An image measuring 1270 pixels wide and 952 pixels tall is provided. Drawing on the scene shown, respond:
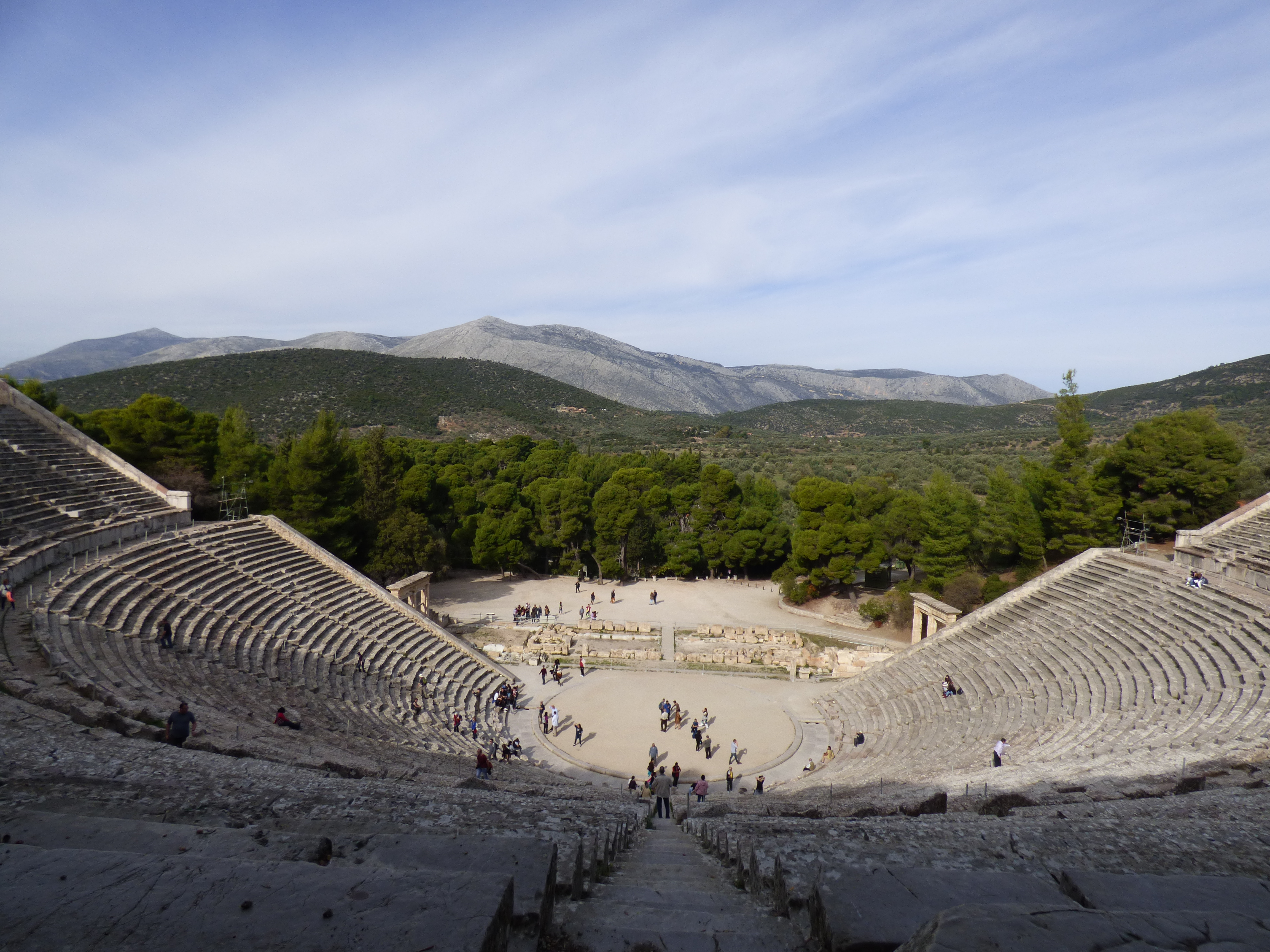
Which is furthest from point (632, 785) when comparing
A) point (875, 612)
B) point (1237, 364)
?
point (1237, 364)

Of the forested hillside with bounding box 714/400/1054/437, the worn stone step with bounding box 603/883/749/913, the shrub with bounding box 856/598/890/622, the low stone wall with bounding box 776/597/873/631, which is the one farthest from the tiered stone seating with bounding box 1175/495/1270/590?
the forested hillside with bounding box 714/400/1054/437

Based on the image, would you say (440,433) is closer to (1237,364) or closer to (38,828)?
(38,828)

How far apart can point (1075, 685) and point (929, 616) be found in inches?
298

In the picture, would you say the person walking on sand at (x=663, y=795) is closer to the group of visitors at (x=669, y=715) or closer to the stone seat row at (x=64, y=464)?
the group of visitors at (x=669, y=715)

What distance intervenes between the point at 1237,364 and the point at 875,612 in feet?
241

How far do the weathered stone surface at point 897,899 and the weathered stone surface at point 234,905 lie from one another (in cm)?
144

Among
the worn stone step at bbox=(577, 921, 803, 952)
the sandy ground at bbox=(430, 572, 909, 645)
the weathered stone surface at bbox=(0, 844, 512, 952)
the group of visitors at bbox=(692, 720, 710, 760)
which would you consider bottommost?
the group of visitors at bbox=(692, 720, 710, 760)

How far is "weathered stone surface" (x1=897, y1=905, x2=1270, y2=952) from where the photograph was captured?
6.83 ft

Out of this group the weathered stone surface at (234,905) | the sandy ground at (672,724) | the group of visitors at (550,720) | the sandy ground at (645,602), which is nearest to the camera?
the weathered stone surface at (234,905)

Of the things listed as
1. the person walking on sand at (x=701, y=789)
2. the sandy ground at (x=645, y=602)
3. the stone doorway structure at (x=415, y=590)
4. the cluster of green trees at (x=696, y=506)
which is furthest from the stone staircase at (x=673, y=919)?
the cluster of green trees at (x=696, y=506)

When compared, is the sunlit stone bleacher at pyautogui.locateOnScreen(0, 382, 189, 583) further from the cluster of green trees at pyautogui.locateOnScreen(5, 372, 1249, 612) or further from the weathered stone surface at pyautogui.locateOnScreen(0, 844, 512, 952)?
the weathered stone surface at pyautogui.locateOnScreen(0, 844, 512, 952)

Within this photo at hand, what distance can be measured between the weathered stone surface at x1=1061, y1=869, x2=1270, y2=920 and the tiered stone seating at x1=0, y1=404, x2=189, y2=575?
15899 mm

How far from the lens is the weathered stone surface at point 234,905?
2.08 m

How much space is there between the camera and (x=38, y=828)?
3.54m
